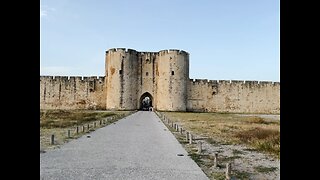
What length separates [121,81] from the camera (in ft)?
129

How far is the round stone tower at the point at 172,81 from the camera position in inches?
1551

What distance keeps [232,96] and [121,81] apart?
15019 mm

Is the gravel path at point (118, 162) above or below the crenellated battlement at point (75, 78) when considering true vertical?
below

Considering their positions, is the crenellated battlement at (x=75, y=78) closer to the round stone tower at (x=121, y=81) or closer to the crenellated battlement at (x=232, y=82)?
the round stone tower at (x=121, y=81)

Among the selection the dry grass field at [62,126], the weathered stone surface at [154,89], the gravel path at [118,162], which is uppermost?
the weathered stone surface at [154,89]

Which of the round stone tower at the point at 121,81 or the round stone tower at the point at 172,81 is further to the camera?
the round stone tower at the point at 172,81

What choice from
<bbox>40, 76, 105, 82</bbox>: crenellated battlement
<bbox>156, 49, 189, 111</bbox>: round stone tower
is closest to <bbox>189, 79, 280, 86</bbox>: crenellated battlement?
<bbox>156, 49, 189, 111</bbox>: round stone tower

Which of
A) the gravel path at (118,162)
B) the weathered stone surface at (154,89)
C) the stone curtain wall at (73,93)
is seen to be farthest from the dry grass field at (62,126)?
the stone curtain wall at (73,93)

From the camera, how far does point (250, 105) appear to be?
4372 centimetres

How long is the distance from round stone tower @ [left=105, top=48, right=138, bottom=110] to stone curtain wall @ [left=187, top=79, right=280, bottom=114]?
753 cm

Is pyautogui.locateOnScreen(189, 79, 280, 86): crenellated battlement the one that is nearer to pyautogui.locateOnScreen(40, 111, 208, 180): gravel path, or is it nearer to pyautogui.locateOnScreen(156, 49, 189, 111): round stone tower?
pyautogui.locateOnScreen(156, 49, 189, 111): round stone tower

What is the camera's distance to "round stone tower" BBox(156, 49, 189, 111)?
3941cm

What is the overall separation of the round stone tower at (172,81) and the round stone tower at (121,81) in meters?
3.40
